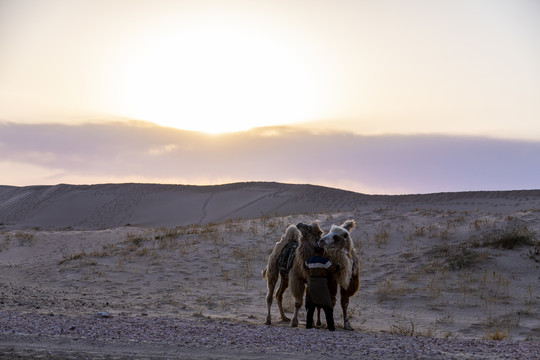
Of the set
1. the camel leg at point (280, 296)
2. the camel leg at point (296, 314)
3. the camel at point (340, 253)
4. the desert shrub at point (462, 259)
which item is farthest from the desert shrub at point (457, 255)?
the camel leg at point (296, 314)

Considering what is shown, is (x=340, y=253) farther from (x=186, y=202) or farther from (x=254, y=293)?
(x=186, y=202)

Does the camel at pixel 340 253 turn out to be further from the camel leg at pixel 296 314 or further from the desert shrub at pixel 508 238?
the desert shrub at pixel 508 238

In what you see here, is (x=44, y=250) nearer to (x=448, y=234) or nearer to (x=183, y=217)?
(x=448, y=234)

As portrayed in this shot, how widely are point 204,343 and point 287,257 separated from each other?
3.28 metres

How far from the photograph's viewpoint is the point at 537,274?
14781 millimetres

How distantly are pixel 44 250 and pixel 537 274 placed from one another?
17.2 meters

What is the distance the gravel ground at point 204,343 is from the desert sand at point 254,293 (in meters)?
0.03

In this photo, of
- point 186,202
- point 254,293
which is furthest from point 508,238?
point 186,202

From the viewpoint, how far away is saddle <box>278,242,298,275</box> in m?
11.2

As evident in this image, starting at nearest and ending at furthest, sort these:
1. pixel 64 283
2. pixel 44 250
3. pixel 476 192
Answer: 1. pixel 64 283
2. pixel 44 250
3. pixel 476 192

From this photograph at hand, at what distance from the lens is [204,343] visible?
27.2 ft

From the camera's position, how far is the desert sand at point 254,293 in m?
8.28

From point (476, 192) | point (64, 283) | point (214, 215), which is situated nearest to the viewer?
point (64, 283)

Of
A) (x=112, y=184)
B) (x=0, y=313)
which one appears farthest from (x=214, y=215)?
(x=0, y=313)
